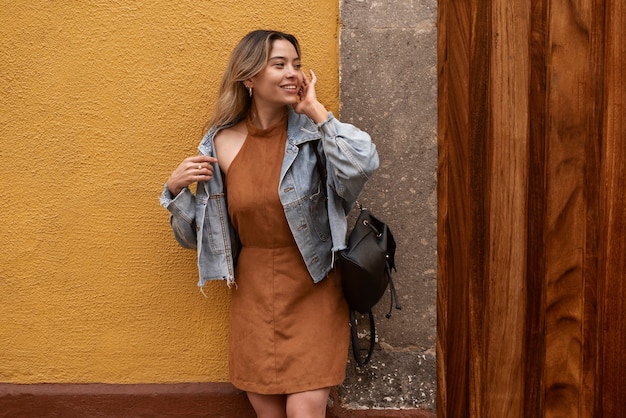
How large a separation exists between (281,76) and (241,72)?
15 cm

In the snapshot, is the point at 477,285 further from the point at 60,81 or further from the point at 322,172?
the point at 60,81

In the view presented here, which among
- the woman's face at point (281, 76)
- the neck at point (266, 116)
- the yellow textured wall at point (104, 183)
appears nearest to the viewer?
the woman's face at point (281, 76)

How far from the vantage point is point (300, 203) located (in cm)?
265

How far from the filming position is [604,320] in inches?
115

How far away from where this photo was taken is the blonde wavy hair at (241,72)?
2.64 meters

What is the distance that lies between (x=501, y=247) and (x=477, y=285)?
18 cm

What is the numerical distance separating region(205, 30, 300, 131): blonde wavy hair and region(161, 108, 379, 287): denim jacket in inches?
3.6

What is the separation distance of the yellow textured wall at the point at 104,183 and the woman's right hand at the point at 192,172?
1.26 ft

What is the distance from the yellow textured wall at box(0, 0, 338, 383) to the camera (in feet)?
9.84

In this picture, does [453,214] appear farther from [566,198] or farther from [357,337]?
[357,337]

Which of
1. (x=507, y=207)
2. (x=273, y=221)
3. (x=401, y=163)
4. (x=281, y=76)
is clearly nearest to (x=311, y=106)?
(x=281, y=76)

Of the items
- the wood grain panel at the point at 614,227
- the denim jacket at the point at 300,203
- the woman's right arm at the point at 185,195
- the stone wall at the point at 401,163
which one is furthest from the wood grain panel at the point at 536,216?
the woman's right arm at the point at 185,195

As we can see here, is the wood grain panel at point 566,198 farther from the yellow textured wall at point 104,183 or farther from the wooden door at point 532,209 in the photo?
the yellow textured wall at point 104,183

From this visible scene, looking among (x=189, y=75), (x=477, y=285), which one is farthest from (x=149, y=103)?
(x=477, y=285)
